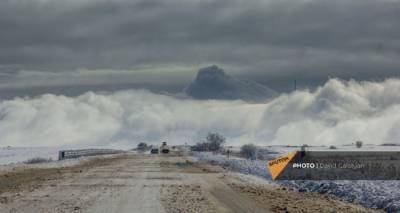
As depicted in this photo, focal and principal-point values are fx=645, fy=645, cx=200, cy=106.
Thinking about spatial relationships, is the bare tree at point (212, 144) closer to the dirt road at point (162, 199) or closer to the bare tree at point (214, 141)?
the bare tree at point (214, 141)

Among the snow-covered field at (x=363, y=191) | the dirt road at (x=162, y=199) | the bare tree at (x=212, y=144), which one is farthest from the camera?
the bare tree at (x=212, y=144)

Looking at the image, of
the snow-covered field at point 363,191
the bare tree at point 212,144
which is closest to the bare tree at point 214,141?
the bare tree at point 212,144

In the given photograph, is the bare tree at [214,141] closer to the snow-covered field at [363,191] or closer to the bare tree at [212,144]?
the bare tree at [212,144]

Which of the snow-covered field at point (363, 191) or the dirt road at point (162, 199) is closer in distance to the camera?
the dirt road at point (162, 199)

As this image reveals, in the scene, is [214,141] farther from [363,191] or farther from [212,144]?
[363,191]

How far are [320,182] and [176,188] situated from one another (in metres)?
6.68

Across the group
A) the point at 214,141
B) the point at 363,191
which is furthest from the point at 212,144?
the point at 363,191

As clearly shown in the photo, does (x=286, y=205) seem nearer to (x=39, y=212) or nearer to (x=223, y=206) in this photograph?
(x=223, y=206)

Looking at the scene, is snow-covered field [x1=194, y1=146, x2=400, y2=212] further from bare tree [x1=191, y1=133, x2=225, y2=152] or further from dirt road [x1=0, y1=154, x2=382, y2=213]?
bare tree [x1=191, y1=133, x2=225, y2=152]

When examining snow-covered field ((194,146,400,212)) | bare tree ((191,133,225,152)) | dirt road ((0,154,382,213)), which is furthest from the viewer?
bare tree ((191,133,225,152))

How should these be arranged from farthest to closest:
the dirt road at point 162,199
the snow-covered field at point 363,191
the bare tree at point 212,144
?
the bare tree at point 212,144 → the snow-covered field at point 363,191 → the dirt road at point 162,199

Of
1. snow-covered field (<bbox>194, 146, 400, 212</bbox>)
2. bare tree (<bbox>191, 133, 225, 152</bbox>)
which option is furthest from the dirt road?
bare tree (<bbox>191, 133, 225, 152</bbox>)

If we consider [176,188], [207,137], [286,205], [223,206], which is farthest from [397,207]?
[207,137]

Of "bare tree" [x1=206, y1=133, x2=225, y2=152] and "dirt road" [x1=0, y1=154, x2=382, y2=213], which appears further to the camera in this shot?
"bare tree" [x1=206, y1=133, x2=225, y2=152]
